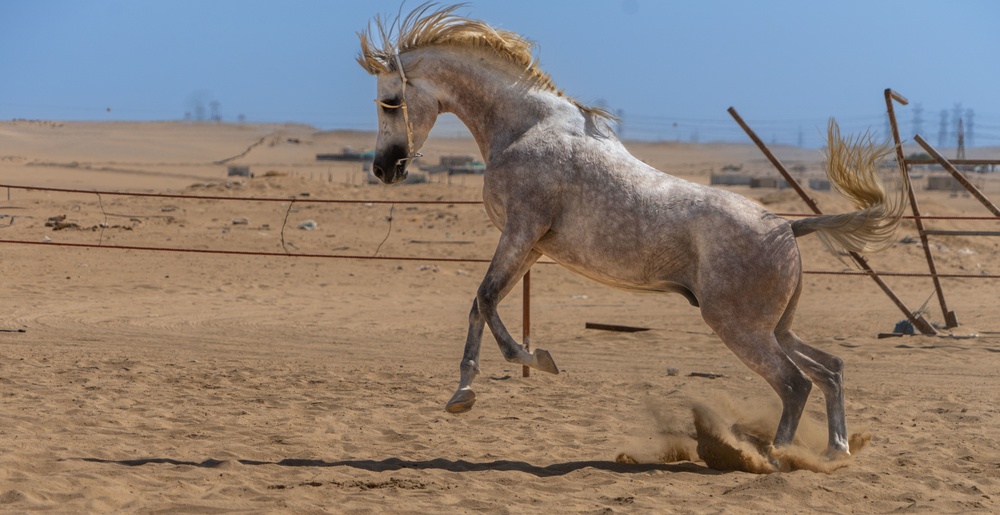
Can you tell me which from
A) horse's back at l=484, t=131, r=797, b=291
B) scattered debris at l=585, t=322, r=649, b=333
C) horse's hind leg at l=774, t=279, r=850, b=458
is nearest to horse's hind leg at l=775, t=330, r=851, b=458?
horse's hind leg at l=774, t=279, r=850, b=458

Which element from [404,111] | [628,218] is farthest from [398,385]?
[628,218]

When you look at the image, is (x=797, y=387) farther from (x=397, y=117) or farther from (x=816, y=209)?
(x=816, y=209)

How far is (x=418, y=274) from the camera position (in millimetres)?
15672

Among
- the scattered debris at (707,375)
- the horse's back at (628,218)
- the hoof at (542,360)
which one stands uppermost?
the horse's back at (628,218)

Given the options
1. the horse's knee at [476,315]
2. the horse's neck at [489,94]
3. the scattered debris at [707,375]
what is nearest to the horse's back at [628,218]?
the horse's neck at [489,94]

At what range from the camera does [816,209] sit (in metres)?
10.0

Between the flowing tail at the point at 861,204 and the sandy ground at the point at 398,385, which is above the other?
the flowing tail at the point at 861,204

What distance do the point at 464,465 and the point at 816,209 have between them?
5.56m

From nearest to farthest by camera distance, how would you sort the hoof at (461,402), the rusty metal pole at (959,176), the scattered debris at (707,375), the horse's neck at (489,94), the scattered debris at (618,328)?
the hoof at (461,402) → the horse's neck at (489,94) → the scattered debris at (707,375) → the rusty metal pole at (959,176) → the scattered debris at (618,328)

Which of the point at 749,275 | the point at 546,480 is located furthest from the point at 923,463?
the point at 546,480

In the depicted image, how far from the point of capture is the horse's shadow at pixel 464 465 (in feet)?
18.2

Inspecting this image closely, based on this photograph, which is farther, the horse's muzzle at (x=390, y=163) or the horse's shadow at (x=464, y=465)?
the horse's muzzle at (x=390, y=163)

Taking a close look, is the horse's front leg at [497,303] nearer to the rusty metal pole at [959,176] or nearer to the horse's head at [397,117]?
the horse's head at [397,117]

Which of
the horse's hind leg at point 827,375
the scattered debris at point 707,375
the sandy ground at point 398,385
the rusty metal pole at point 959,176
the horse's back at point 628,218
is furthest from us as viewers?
the rusty metal pole at point 959,176
